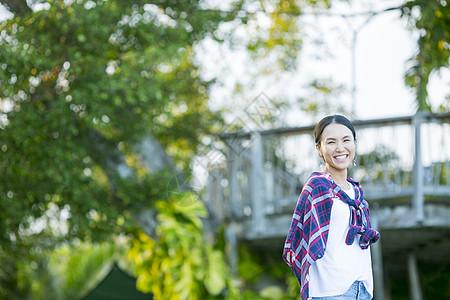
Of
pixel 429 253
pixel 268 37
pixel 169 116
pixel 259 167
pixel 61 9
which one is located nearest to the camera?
pixel 61 9

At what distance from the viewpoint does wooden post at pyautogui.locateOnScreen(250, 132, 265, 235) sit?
655 cm

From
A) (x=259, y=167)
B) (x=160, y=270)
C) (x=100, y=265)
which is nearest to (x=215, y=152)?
(x=259, y=167)

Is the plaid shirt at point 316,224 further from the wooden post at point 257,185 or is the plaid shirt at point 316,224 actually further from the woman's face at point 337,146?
the wooden post at point 257,185

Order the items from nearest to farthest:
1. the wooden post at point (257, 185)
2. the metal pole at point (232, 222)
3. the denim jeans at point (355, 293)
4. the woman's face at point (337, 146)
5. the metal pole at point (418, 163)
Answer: the denim jeans at point (355, 293), the woman's face at point (337, 146), the metal pole at point (418, 163), the wooden post at point (257, 185), the metal pole at point (232, 222)

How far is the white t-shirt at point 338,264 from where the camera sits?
222 cm

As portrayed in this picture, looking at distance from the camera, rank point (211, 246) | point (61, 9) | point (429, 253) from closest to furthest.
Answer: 1. point (61, 9)
2. point (211, 246)
3. point (429, 253)

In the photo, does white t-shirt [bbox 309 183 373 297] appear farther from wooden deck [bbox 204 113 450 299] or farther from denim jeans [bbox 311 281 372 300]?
wooden deck [bbox 204 113 450 299]

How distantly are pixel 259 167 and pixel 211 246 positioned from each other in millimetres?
1186

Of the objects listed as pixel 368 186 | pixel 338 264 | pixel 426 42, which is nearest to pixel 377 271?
pixel 368 186

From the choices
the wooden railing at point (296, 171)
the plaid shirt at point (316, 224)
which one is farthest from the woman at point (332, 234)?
the wooden railing at point (296, 171)

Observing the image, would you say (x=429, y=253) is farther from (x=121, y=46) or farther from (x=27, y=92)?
(x=27, y=92)

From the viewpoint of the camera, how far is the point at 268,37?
942 cm

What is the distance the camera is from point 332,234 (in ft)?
7.43

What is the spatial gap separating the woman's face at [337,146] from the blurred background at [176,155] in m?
3.64
